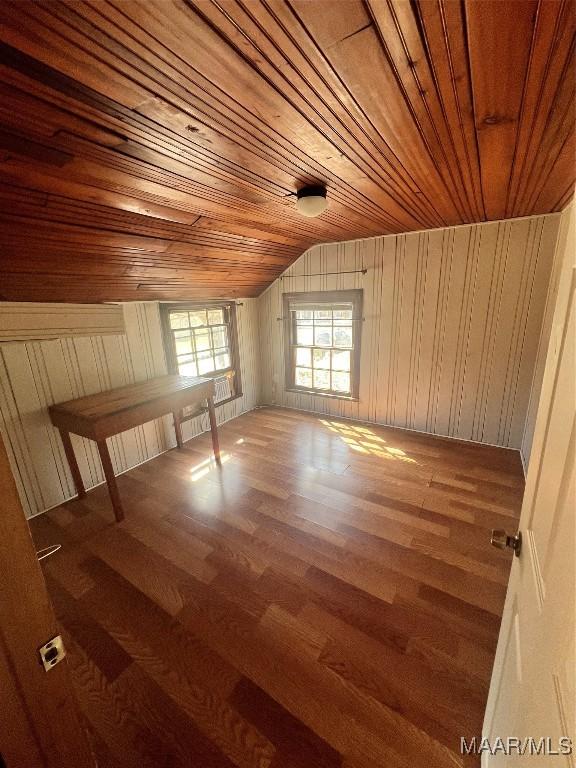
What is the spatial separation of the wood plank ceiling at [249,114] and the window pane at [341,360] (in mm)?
1907

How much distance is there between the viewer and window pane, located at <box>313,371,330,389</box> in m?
4.07

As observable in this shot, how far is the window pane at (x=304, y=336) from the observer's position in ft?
13.2

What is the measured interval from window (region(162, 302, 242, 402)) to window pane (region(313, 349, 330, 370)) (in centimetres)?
109

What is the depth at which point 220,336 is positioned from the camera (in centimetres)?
394

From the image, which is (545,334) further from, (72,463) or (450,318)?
(72,463)

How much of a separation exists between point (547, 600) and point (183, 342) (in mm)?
3473

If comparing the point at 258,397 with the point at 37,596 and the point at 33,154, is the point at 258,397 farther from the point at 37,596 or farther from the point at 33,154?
the point at 37,596

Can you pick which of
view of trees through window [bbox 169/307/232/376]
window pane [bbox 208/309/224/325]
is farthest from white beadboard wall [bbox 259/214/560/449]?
view of trees through window [bbox 169/307/232/376]

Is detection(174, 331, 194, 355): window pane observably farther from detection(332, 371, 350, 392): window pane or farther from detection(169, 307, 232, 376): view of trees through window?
detection(332, 371, 350, 392): window pane

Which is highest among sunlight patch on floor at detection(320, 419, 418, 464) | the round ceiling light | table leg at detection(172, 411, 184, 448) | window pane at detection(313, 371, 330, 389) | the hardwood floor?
the round ceiling light

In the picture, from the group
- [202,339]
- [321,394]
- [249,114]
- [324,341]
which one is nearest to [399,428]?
[321,394]

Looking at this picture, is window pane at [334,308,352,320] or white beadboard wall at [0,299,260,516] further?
window pane at [334,308,352,320]

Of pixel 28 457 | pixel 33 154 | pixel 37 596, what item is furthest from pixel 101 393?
pixel 37 596

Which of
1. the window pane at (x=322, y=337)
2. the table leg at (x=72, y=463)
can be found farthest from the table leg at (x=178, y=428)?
the window pane at (x=322, y=337)
